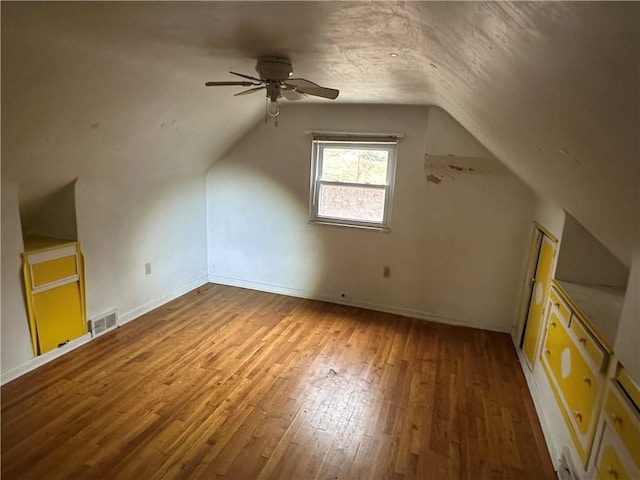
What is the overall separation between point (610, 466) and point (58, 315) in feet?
12.1

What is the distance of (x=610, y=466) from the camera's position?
1595 millimetres

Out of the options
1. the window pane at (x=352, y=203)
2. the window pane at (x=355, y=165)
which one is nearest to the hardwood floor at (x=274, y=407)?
the window pane at (x=352, y=203)

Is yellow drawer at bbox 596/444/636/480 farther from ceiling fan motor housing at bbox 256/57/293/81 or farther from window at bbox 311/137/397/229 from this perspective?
window at bbox 311/137/397/229

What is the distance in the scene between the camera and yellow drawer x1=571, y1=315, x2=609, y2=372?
70.9 inches

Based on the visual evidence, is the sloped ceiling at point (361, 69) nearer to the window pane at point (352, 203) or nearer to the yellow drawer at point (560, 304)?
the yellow drawer at point (560, 304)

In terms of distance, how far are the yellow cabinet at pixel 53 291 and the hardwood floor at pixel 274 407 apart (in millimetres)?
211

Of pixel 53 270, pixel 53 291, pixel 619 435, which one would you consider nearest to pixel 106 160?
pixel 53 270

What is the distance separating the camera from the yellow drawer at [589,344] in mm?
1800

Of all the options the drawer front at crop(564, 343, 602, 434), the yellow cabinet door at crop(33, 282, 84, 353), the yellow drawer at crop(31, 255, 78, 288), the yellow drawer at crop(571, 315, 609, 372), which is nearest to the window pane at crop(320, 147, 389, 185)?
the yellow drawer at crop(571, 315, 609, 372)

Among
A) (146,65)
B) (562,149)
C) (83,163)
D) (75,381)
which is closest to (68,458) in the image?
(75,381)

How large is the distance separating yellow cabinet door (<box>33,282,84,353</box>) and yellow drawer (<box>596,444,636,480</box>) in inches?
144

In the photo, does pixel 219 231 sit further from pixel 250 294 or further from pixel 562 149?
pixel 562 149

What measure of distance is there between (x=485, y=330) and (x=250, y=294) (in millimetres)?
2715

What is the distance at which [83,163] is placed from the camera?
2932 millimetres
